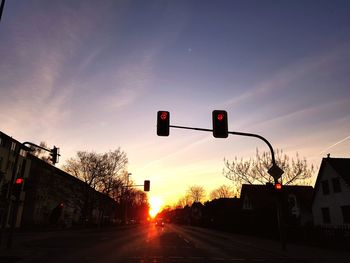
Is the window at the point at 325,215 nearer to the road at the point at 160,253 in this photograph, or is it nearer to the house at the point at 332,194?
the house at the point at 332,194

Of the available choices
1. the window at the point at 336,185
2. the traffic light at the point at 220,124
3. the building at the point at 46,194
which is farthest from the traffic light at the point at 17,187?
the building at the point at 46,194

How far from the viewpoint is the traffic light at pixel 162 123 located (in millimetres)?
13188

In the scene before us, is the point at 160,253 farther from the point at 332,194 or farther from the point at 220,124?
the point at 332,194

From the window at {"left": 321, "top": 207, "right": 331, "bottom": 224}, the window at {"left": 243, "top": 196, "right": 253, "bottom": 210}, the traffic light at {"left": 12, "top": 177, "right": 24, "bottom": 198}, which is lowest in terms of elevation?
the window at {"left": 321, "top": 207, "right": 331, "bottom": 224}

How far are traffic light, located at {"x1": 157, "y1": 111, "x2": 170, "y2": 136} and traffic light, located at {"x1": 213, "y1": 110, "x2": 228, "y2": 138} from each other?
7.13 ft

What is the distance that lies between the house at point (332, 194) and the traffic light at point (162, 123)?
26.5 meters

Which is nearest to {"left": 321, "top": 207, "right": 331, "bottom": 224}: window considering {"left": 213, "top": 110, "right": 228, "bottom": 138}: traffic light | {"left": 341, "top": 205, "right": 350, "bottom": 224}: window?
{"left": 341, "top": 205, "right": 350, "bottom": 224}: window

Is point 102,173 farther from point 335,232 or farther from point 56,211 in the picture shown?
point 335,232

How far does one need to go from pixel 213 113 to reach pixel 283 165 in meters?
29.2

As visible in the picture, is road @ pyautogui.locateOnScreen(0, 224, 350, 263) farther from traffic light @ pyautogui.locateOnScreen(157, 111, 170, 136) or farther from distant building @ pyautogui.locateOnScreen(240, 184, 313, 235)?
traffic light @ pyautogui.locateOnScreen(157, 111, 170, 136)

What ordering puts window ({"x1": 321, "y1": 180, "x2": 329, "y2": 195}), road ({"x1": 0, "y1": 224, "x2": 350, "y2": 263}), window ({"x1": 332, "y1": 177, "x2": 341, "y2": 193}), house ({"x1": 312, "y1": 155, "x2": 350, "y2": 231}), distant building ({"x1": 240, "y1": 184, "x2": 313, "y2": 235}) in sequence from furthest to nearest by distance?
window ({"x1": 321, "y1": 180, "x2": 329, "y2": 195})
window ({"x1": 332, "y1": 177, "x2": 341, "y2": 193})
house ({"x1": 312, "y1": 155, "x2": 350, "y2": 231})
distant building ({"x1": 240, "y1": 184, "x2": 313, "y2": 235})
road ({"x1": 0, "y1": 224, "x2": 350, "y2": 263})

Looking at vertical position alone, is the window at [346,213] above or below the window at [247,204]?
below

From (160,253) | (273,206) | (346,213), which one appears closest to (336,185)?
(346,213)

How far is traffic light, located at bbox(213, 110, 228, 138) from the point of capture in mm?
13609
